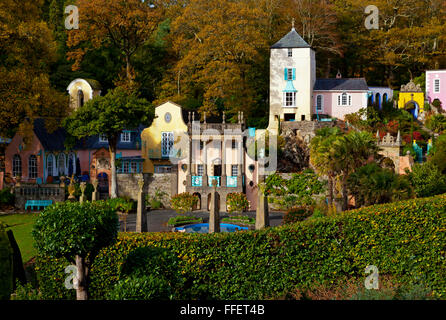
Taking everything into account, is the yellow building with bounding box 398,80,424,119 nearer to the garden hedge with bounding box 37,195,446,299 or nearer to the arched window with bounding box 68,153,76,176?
the arched window with bounding box 68,153,76,176

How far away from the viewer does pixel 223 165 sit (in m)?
43.9

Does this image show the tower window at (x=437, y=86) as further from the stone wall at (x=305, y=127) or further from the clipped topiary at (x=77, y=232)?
the clipped topiary at (x=77, y=232)

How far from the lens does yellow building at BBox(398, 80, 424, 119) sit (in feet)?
193

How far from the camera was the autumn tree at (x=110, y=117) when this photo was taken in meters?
42.5

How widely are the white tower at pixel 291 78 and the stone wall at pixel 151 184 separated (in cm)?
1405

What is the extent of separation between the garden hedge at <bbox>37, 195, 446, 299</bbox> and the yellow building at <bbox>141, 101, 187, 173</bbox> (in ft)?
92.9

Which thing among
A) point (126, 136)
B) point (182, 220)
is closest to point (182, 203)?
point (182, 220)

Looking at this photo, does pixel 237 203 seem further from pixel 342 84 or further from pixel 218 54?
pixel 342 84

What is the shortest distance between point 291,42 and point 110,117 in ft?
68.6

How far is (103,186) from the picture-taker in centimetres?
4812

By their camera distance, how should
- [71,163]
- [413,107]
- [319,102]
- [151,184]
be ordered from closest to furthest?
[151,184]
[71,163]
[319,102]
[413,107]
